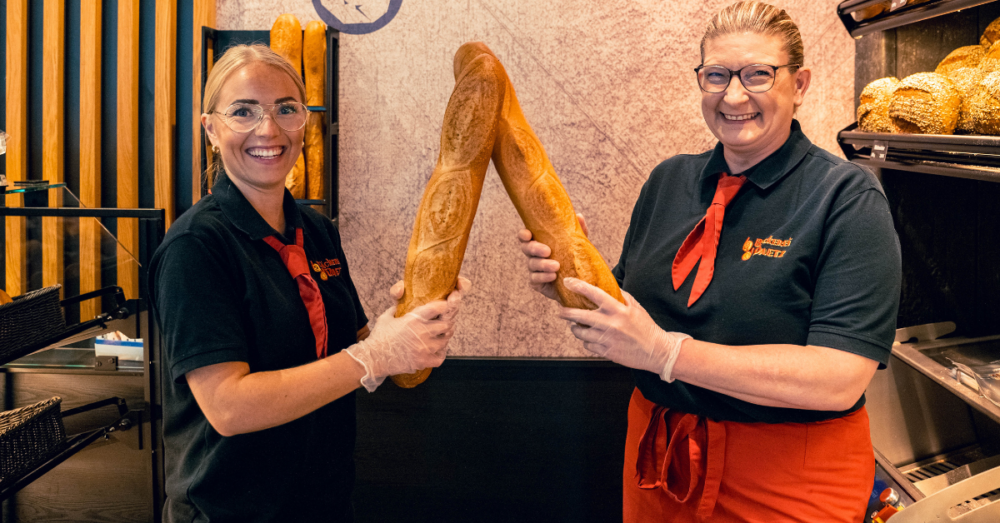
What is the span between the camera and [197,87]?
8.34 feet

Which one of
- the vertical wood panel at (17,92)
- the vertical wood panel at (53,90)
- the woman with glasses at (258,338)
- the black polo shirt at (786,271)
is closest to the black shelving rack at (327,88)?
the vertical wood panel at (53,90)

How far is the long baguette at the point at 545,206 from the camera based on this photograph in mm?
1382

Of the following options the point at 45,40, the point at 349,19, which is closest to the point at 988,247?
the point at 349,19

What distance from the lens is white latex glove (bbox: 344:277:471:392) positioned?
1.32 m

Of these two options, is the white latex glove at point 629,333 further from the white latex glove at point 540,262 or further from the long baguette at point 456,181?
the long baguette at point 456,181

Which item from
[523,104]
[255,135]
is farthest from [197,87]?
[255,135]

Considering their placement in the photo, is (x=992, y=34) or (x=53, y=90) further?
(x=53, y=90)

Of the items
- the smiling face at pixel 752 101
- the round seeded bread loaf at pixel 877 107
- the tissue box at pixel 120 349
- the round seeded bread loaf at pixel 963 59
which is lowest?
the tissue box at pixel 120 349

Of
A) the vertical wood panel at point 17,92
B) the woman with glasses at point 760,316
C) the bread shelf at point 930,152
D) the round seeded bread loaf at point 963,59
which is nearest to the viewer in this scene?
the woman with glasses at point 760,316

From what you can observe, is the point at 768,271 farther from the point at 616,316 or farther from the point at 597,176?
the point at 597,176

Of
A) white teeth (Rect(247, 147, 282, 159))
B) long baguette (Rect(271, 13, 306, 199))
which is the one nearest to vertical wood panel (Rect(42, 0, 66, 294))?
long baguette (Rect(271, 13, 306, 199))

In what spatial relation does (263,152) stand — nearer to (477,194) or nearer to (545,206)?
(477,194)

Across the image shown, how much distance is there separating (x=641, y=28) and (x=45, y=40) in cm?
248

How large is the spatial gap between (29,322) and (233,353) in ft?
3.88
